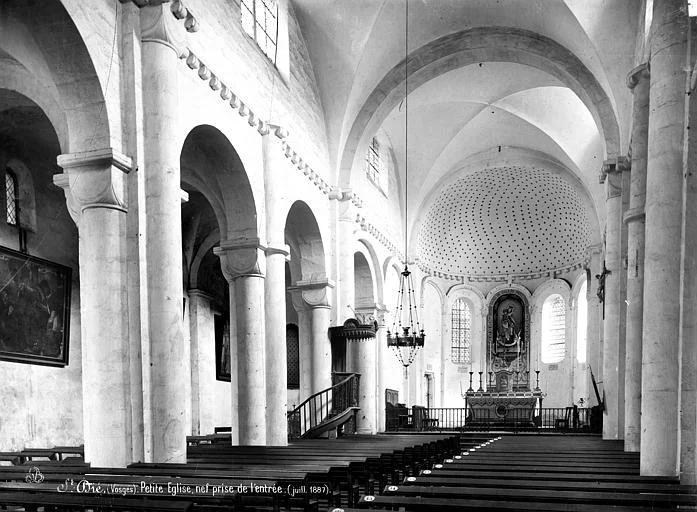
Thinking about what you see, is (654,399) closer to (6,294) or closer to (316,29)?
(6,294)

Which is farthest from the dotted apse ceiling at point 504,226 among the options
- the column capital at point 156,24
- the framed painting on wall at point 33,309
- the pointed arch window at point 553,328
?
the column capital at point 156,24

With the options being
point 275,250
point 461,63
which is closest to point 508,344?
point 461,63

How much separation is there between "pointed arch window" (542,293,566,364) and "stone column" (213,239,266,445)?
766 inches

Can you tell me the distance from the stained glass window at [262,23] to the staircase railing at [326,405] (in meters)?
7.75

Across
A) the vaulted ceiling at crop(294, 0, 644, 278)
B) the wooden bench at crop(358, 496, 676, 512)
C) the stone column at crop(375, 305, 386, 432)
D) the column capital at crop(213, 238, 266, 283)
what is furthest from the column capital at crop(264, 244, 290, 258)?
the wooden bench at crop(358, 496, 676, 512)

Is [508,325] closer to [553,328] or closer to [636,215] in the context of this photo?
[553,328]

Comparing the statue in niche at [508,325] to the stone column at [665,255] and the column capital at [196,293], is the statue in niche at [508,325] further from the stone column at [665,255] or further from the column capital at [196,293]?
the stone column at [665,255]

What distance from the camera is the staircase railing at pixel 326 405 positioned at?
1665 cm

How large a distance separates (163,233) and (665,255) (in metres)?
6.16

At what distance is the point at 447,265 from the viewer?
100 ft

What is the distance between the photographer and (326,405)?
1709cm

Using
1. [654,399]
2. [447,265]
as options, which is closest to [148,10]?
[654,399]

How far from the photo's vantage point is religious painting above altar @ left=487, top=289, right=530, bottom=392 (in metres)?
29.9

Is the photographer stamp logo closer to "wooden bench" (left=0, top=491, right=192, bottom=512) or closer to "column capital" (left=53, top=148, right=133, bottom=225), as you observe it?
"wooden bench" (left=0, top=491, right=192, bottom=512)
